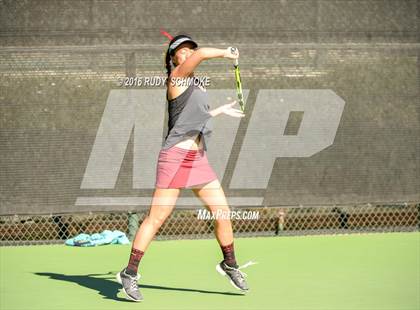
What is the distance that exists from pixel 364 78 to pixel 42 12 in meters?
3.39

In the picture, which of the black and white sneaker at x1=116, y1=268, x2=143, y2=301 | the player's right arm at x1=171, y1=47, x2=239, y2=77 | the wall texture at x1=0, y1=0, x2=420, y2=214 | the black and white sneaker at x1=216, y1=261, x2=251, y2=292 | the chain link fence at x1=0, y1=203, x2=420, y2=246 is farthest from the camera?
the chain link fence at x1=0, y1=203, x2=420, y2=246

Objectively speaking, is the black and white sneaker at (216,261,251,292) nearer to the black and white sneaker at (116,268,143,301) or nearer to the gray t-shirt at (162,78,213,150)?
the black and white sneaker at (116,268,143,301)

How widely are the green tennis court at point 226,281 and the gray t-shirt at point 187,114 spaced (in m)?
1.17

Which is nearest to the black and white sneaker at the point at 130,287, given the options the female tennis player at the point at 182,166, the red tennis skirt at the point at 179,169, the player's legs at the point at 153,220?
the female tennis player at the point at 182,166

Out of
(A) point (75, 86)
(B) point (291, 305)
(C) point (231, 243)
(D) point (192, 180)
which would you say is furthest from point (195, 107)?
(A) point (75, 86)

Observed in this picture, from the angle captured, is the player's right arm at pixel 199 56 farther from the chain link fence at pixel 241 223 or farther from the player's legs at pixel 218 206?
the chain link fence at pixel 241 223

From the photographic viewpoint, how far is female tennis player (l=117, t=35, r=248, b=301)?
251 inches

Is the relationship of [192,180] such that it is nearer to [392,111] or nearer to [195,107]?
[195,107]

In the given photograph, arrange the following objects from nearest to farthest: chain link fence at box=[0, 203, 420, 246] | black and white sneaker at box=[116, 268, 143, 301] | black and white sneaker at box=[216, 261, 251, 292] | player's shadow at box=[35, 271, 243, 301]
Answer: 1. black and white sneaker at box=[116, 268, 143, 301]
2. black and white sneaker at box=[216, 261, 251, 292]
3. player's shadow at box=[35, 271, 243, 301]
4. chain link fence at box=[0, 203, 420, 246]

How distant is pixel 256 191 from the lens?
968 cm

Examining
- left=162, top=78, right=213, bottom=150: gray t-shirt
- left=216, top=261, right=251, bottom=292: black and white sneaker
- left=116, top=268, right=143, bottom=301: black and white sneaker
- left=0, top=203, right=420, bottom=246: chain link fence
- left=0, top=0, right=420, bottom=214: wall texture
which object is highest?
left=0, top=0, right=420, bottom=214: wall texture

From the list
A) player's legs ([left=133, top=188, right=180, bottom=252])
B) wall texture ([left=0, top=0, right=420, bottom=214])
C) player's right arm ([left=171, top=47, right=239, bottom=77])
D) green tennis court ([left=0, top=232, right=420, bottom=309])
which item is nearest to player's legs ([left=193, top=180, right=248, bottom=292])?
green tennis court ([left=0, top=232, right=420, bottom=309])

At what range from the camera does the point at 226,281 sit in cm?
736

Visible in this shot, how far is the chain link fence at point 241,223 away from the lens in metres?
9.66
